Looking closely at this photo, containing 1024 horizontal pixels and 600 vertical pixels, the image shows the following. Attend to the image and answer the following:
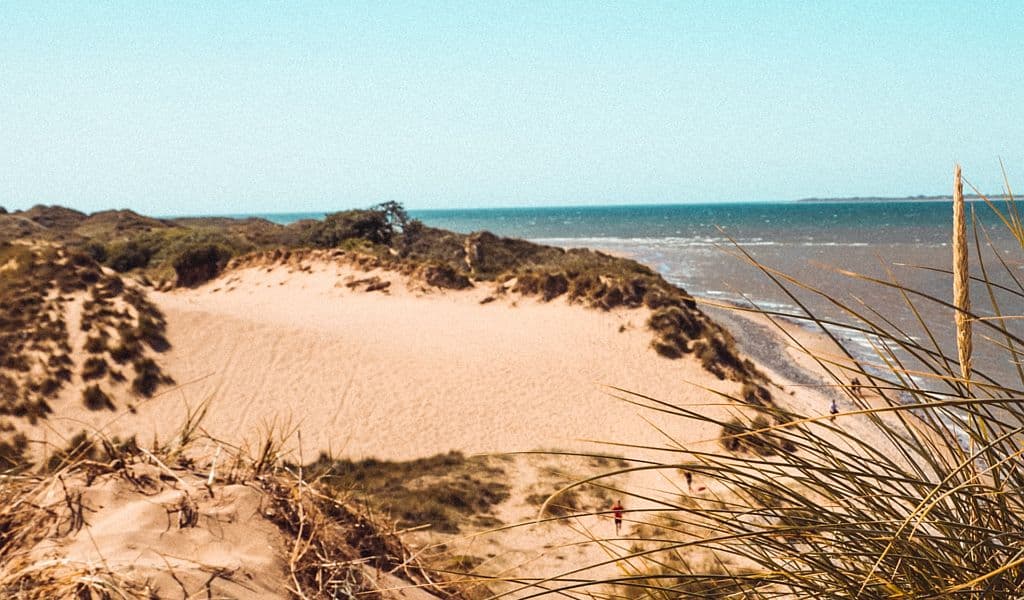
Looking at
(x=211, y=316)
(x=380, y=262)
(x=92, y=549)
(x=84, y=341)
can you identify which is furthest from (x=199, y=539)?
(x=380, y=262)

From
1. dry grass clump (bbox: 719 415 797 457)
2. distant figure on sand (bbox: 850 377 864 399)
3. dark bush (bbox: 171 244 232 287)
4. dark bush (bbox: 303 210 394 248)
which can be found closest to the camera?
dry grass clump (bbox: 719 415 797 457)

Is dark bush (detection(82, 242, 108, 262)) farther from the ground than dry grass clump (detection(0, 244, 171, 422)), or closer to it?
farther from the ground

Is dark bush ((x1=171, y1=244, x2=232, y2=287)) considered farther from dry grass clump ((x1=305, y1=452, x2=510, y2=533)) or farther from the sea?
the sea

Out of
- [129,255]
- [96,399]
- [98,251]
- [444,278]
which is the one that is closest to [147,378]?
[96,399]

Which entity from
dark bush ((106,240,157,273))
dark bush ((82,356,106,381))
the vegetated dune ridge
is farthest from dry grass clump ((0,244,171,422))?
dark bush ((106,240,157,273))

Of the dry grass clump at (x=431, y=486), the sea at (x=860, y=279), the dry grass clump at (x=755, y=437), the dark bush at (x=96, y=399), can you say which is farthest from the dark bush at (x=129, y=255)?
the dry grass clump at (x=755, y=437)

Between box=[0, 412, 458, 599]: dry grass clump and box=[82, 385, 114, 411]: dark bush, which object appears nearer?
box=[0, 412, 458, 599]: dry grass clump

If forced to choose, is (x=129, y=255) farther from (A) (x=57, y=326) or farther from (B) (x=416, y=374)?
(B) (x=416, y=374)

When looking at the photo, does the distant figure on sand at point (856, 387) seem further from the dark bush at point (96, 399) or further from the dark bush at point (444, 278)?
the dark bush at point (444, 278)

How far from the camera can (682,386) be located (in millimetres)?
15664

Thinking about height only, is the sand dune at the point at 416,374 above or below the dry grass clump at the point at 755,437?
below

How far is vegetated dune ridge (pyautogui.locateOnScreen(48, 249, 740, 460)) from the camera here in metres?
12.7

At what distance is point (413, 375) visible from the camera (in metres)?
15.8

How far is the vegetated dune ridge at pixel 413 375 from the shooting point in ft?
41.7
